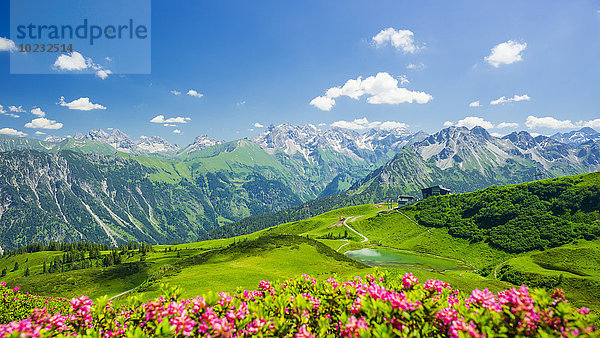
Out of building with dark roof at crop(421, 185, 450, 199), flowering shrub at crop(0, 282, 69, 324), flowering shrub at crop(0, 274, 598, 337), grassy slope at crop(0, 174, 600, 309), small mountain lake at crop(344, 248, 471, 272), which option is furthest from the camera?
building with dark roof at crop(421, 185, 450, 199)

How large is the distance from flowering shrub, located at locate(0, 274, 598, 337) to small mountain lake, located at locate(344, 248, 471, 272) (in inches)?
3526

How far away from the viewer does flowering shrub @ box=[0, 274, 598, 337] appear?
6723 millimetres

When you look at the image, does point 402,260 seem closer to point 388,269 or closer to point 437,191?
point 388,269

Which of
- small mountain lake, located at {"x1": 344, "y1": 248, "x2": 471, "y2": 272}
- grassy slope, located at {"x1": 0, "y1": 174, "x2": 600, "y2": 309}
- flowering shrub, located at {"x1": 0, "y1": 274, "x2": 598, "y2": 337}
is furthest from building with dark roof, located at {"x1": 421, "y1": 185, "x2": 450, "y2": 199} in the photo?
flowering shrub, located at {"x1": 0, "y1": 274, "x2": 598, "y2": 337}

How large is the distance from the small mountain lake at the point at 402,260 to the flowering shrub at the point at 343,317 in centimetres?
8956

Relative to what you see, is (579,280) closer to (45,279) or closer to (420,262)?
(420,262)

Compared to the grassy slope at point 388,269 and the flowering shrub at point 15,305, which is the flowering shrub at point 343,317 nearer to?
the flowering shrub at point 15,305

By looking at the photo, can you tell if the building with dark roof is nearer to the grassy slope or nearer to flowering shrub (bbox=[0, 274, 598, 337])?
the grassy slope

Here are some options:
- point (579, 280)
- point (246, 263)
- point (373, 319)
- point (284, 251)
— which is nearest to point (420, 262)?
point (579, 280)

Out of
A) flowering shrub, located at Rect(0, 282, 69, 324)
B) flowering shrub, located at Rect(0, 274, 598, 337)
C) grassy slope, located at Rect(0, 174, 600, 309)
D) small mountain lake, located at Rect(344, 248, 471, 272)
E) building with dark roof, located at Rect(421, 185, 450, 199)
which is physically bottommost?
small mountain lake, located at Rect(344, 248, 471, 272)

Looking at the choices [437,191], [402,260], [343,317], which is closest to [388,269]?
[343,317]

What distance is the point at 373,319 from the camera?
8227 millimetres

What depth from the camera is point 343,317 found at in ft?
25.7

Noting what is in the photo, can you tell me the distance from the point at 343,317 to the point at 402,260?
4182 inches
